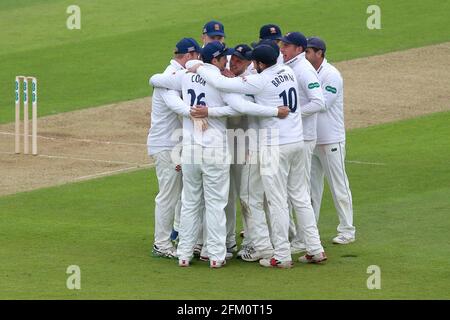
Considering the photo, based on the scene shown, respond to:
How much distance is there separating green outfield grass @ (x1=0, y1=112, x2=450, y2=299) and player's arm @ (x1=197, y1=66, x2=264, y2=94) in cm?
192

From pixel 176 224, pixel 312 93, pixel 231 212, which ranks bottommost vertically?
pixel 176 224

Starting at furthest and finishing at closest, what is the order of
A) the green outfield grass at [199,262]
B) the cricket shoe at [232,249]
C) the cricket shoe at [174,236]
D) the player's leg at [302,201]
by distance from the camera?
the cricket shoe at [174,236], the cricket shoe at [232,249], the player's leg at [302,201], the green outfield grass at [199,262]

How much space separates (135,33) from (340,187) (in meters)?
17.0

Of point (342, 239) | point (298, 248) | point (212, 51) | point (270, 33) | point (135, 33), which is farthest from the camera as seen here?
point (135, 33)

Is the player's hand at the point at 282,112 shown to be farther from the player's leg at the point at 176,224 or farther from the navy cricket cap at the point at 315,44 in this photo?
the player's leg at the point at 176,224

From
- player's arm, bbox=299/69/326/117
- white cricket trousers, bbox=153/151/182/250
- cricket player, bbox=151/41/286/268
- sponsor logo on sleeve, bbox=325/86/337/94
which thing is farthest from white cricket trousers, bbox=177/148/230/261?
sponsor logo on sleeve, bbox=325/86/337/94

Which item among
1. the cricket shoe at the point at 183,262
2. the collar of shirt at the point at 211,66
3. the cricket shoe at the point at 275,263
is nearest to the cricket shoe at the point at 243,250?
the cricket shoe at the point at 275,263

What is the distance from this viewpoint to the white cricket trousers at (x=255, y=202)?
1329 centimetres

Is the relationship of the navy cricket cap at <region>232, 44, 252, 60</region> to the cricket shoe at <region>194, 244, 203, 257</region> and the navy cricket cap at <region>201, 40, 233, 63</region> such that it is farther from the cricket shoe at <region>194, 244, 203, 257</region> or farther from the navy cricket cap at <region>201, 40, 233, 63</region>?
the cricket shoe at <region>194, 244, 203, 257</region>

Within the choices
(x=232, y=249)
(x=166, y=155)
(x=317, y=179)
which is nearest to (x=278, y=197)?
(x=232, y=249)

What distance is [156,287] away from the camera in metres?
12.1

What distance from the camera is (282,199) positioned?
13141mm

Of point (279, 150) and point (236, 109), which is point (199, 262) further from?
point (236, 109)
